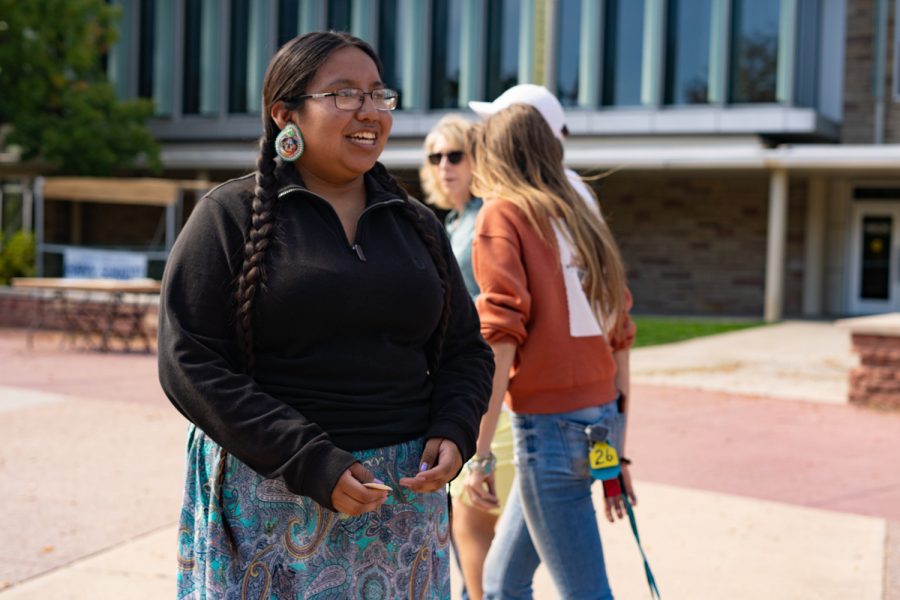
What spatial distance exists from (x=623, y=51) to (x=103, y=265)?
488 inches

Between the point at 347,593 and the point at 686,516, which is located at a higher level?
the point at 347,593

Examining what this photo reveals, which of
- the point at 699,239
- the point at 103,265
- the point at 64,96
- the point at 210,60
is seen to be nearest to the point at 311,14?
the point at 210,60

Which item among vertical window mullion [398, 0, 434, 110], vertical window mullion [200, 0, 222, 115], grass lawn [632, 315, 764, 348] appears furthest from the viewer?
vertical window mullion [200, 0, 222, 115]

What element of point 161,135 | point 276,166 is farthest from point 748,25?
point 276,166

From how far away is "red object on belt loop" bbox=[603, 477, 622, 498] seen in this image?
10.4 ft

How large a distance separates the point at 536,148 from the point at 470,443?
1.15 m

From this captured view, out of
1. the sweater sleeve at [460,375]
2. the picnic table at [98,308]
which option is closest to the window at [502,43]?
the picnic table at [98,308]

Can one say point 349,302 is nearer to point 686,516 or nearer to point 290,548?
point 290,548

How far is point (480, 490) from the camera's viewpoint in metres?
3.12

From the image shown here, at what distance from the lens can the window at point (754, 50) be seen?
2181cm

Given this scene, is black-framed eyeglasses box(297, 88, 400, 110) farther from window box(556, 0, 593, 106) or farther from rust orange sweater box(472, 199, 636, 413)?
window box(556, 0, 593, 106)

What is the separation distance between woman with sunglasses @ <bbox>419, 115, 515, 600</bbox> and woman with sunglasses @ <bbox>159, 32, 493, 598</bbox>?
3.55 ft

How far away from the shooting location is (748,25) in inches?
866

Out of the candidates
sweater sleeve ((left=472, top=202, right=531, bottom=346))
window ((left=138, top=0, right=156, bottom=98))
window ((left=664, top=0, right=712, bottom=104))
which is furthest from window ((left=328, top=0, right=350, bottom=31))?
sweater sleeve ((left=472, top=202, right=531, bottom=346))
